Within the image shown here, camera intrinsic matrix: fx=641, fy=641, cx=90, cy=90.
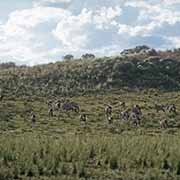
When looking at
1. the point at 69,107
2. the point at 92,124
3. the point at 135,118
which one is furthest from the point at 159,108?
the point at 92,124

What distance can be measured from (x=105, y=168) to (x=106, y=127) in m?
21.1

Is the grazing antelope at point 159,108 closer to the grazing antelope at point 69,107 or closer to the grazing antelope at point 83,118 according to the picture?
the grazing antelope at point 69,107

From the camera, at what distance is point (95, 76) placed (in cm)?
7756

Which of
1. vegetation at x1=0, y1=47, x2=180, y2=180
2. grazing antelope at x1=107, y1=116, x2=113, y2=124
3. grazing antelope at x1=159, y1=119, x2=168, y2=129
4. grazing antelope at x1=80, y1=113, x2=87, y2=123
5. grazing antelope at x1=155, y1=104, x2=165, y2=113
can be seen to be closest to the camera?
vegetation at x1=0, y1=47, x2=180, y2=180

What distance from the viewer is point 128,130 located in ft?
132

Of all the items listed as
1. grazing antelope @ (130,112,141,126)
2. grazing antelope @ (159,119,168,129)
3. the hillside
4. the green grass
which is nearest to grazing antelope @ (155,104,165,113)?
grazing antelope @ (130,112,141,126)

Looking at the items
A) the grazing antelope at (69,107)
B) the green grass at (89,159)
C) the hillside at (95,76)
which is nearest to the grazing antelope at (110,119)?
the grazing antelope at (69,107)

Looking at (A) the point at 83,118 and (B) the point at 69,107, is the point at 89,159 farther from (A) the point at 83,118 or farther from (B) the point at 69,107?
(B) the point at 69,107

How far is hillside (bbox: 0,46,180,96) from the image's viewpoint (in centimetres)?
7269

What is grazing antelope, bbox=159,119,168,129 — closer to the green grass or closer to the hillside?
the green grass

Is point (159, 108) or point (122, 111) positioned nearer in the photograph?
point (122, 111)

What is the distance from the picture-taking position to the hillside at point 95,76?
2862 inches

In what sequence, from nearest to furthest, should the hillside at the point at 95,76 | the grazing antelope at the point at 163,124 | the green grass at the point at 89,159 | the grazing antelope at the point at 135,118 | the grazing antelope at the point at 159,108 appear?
the green grass at the point at 89,159
the grazing antelope at the point at 163,124
the grazing antelope at the point at 135,118
the grazing antelope at the point at 159,108
the hillside at the point at 95,76

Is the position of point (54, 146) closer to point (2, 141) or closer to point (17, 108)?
point (2, 141)
